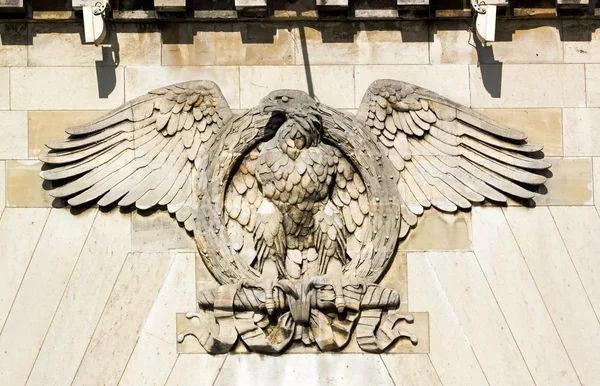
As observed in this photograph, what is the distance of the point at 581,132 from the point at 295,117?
311 cm

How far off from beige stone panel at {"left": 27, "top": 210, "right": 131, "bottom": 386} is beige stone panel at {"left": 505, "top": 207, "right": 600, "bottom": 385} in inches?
163

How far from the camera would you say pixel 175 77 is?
65.0 ft

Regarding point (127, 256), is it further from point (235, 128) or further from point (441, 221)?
point (441, 221)

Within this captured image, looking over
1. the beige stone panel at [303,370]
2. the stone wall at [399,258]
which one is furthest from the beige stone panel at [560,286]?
the beige stone panel at [303,370]

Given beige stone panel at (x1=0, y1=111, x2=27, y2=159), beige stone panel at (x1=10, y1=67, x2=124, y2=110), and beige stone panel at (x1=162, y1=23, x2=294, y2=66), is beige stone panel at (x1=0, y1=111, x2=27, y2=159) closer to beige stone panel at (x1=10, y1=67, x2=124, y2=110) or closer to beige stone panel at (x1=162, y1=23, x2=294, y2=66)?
beige stone panel at (x1=10, y1=67, x2=124, y2=110)

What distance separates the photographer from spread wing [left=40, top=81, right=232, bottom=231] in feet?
63.7

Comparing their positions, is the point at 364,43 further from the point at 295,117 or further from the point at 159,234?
the point at 159,234

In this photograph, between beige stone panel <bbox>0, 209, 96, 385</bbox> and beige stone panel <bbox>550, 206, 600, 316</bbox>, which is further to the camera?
beige stone panel <bbox>550, 206, 600, 316</bbox>

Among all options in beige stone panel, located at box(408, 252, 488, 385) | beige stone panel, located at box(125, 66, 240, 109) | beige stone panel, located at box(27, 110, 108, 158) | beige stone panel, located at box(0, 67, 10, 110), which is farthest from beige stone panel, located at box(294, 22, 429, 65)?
beige stone panel, located at box(0, 67, 10, 110)

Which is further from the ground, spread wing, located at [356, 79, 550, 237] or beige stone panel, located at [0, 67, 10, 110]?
beige stone panel, located at [0, 67, 10, 110]

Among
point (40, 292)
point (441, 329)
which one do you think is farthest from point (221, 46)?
point (441, 329)

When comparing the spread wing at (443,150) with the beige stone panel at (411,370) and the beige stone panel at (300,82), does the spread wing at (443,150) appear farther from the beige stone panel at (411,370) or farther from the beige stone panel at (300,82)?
the beige stone panel at (411,370)

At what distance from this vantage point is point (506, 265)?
19359 mm

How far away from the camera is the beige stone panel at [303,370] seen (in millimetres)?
18984
